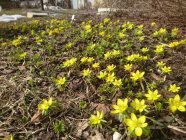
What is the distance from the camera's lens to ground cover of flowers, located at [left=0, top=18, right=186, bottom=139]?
6.36 ft

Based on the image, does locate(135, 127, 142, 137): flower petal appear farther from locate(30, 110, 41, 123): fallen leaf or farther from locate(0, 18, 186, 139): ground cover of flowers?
locate(30, 110, 41, 123): fallen leaf

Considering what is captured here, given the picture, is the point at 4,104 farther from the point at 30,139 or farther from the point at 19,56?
the point at 19,56

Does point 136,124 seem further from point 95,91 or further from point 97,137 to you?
point 95,91

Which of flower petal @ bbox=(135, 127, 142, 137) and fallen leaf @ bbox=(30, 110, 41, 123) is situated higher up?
flower petal @ bbox=(135, 127, 142, 137)

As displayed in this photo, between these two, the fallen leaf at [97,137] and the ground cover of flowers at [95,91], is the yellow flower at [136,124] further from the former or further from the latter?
the fallen leaf at [97,137]

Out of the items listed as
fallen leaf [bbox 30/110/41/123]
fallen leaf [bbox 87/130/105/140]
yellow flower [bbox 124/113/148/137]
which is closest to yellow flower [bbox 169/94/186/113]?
yellow flower [bbox 124/113/148/137]

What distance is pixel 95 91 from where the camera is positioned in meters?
2.45

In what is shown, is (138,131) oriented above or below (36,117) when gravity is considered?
above

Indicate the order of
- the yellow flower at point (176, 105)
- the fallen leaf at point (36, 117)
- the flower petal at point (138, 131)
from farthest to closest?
1. the fallen leaf at point (36, 117)
2. the yellow flower at point (176, 105)
3. the flower petal at point (138, 131)

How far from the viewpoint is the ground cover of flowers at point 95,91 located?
194 cm

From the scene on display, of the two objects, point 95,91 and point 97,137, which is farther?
point 95,91

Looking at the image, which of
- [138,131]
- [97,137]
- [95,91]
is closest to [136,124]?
[138,131]

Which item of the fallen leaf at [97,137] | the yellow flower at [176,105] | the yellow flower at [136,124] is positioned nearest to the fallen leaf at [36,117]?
the fallen leaf at [97,137]

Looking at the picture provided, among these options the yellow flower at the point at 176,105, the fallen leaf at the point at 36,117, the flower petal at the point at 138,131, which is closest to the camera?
the flower petal at the point at 138,131
